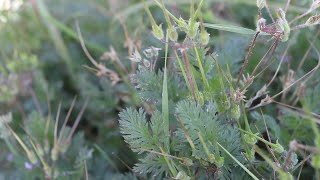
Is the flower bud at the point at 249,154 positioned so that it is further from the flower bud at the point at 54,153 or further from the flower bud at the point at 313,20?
the flower bud at the point at 54,153

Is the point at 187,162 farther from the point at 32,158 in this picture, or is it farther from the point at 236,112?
the point at 32,158

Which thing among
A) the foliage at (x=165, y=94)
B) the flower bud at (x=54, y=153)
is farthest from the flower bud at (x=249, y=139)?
the flower bud at (x=54, y=153)

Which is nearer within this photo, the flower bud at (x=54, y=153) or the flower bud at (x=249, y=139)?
the flower bud at (x=249, y=139)

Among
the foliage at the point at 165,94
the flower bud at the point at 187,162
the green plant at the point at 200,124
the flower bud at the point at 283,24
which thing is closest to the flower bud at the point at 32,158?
the foliage at the point at 165,94

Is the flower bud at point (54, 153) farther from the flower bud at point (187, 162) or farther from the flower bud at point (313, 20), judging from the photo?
the flower bud at point (313, 20)

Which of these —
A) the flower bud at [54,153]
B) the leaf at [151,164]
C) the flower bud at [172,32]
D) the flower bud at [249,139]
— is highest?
the flower bud at [172,32]

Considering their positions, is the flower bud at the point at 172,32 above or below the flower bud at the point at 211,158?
above

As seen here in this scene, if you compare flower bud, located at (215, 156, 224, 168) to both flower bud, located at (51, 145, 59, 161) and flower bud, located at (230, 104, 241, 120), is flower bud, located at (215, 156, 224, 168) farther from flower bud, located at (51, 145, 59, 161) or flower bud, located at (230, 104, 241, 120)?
flower bud, located at (51, 145, 59, 161)

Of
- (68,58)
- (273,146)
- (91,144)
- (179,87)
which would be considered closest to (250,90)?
(179,87)

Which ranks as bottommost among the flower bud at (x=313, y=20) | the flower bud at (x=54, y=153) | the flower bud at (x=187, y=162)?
the flower bud at (x=54, y=153)

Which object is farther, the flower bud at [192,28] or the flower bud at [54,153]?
the flower bud at [54,153]

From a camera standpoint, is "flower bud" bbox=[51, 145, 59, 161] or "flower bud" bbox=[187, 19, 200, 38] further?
"flower bud" bbox=[51, 145, 59, 161]

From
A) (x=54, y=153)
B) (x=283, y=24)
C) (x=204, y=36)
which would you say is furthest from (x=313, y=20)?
(x=54, y=153)

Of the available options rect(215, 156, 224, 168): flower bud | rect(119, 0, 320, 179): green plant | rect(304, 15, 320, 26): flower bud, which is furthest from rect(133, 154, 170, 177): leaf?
rect(304, 15, 320, 26): flower bud
